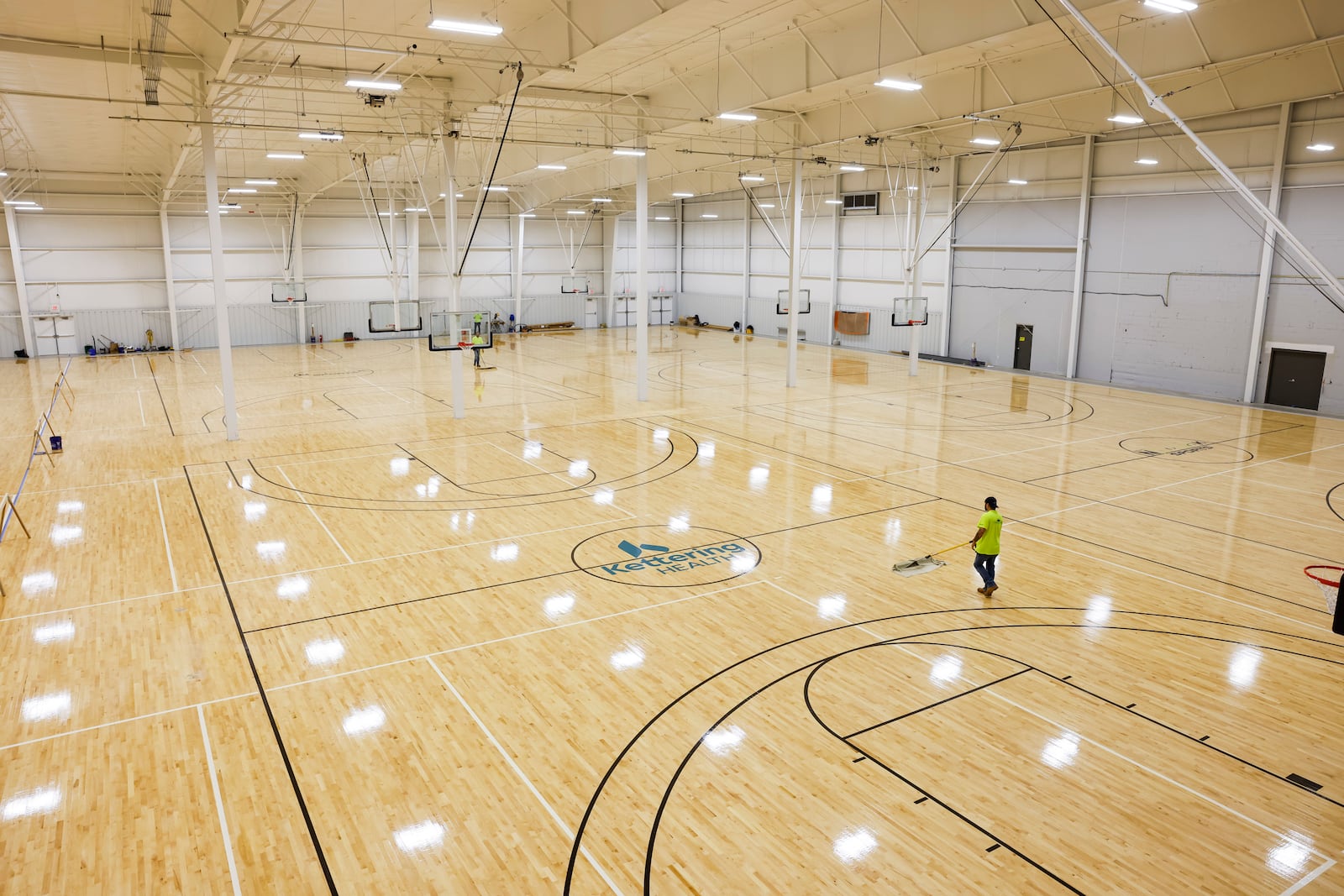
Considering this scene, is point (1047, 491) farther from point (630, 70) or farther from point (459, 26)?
point (630, 70)

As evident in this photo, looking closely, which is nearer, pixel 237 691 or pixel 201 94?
pixel 237 691

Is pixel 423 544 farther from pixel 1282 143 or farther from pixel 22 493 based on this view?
pixel 1282 143

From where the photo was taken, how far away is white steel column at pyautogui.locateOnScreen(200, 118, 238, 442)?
21.1 m

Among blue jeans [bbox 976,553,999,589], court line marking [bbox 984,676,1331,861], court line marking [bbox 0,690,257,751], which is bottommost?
court line marking [bbox 0,690,257,751]

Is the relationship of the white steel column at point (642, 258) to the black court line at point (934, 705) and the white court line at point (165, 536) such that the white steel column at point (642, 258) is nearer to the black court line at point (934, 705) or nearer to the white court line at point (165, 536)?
the white court line at point (165, 536)

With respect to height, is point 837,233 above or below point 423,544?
above

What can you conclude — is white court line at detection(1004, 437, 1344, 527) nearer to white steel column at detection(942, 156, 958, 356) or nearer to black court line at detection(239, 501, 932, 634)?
black court line at detection(239, 501, 932, 634)

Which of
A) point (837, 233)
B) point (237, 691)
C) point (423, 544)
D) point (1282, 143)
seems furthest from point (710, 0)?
point (837, 233)

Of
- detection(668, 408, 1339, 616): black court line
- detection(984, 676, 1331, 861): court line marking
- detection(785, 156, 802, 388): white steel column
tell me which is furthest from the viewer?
detection(785, 156, 802, 388): white steel column

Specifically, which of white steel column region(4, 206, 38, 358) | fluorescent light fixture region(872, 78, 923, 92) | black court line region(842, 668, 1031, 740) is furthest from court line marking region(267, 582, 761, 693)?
white steel column region(4, 206, 38, 358)

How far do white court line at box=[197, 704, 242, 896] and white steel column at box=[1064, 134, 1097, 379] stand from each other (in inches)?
1358

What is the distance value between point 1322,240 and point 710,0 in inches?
886

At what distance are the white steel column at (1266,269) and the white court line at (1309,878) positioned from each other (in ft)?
89.5

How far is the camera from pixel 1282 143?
27422 millimetres
